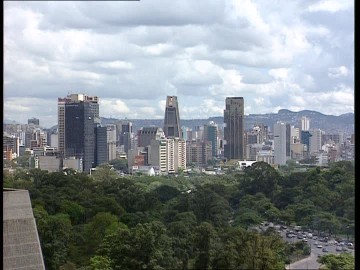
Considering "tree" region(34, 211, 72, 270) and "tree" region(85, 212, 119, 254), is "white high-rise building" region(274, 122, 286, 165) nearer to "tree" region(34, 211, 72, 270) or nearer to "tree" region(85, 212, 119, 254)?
"tree" region(85, 212, 119, 254)

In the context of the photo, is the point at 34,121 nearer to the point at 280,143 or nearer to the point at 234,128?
the point at 234,128

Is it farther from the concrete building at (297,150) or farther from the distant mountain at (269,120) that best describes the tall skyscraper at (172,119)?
the concrete building at (297,150)

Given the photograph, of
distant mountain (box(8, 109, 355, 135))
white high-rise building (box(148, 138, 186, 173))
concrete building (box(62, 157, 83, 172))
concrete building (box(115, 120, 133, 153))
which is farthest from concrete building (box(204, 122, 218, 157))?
concrete building (box(62, 157, 83, 172))

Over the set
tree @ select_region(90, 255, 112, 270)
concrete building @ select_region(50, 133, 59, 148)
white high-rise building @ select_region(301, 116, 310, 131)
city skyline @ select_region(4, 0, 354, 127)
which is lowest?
tree @ select_region(90, 255, 112, 270)

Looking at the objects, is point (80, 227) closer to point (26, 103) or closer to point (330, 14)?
point (26, 103)

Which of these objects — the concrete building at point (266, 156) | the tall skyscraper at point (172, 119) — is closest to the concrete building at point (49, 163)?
the tall skyscraper at point (172, 119)

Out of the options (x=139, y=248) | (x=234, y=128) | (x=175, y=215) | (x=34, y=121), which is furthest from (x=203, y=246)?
(x=34, y=121)

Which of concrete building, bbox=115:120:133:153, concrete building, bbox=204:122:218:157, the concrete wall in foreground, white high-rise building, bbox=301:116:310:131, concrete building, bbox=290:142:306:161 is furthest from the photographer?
concrete building, bbox=204:122:218:157

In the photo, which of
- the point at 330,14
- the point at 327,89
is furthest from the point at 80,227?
the point at 330,14
